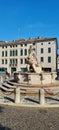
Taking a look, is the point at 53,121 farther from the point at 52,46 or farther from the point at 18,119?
the point at 52,46

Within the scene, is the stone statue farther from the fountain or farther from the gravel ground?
the gravel ground

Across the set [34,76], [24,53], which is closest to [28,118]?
[34,76]

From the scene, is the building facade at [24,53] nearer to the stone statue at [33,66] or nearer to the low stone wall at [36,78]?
the stone statue at [33,66]

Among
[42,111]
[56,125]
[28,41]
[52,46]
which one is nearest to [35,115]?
[42,111]

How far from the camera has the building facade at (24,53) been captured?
4323 cm

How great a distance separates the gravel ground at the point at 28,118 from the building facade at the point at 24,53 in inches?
1394

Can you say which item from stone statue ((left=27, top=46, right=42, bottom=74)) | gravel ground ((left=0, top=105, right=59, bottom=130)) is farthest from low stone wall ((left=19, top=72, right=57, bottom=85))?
gravel ground ((left=0, top=105, right=59, bottom=130))

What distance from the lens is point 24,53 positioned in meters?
47.4

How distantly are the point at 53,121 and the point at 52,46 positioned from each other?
37.7 m

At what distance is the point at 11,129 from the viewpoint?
18.5 ft

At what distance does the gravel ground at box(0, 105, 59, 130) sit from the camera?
19.4 ft

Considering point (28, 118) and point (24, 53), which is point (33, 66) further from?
point (24, 53)

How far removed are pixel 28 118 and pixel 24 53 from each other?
41.0 meters

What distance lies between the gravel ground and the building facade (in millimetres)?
35417
